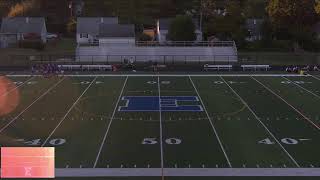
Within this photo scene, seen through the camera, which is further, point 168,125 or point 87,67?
point 87,67

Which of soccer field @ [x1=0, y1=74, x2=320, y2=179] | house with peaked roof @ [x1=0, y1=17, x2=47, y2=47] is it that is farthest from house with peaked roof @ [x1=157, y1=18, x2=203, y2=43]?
soccer field @ [x1=0, y1=74, x2=320, y2=179]

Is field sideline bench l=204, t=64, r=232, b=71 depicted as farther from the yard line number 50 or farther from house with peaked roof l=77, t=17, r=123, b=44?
house with peaked roof l=77, t=17, r=123, b=44

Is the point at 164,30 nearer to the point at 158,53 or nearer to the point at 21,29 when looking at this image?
the point at 158,53

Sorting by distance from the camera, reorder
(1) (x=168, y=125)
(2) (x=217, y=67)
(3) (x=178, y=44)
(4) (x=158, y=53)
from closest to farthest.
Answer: (1) (x=168, y=125)
(2) (x=217, y=67)
(4) (x=158, y=53)
(3) (x=178, y=44)

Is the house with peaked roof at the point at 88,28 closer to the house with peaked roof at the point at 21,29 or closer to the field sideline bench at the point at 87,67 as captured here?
the house with peaked roof at the point at 21,29

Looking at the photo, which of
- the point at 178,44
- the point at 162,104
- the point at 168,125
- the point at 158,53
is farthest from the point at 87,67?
the point at 168,125

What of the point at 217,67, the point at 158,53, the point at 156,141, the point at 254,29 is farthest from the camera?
the point at 254,29
